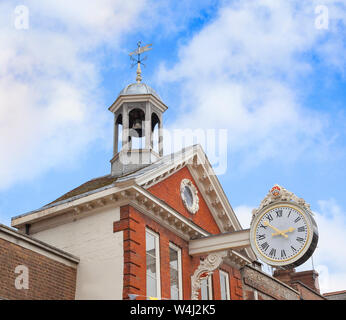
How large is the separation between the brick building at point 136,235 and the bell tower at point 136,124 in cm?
4

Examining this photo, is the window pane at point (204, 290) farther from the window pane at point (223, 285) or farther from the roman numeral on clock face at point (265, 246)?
the roman numeral on clock face at point (265, 246)

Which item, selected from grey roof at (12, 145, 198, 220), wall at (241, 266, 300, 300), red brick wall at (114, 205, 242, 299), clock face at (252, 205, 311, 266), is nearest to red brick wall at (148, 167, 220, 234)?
grey roof at (12, 145, 198, 220)

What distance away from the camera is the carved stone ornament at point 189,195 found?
21642 mm

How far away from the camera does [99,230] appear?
59.5ft

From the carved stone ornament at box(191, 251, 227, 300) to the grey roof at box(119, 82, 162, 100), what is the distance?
27.2 feet

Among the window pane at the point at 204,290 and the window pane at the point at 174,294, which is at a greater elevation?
the window pane at the point at 204,290

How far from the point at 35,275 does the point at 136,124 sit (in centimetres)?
1029

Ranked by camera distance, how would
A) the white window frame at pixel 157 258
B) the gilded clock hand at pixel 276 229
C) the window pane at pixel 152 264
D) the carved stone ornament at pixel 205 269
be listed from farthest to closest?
the carved stone ornament at pixel 205 269 → the white window frame at pixel 157 258 → the window pane at pixel 152 264 → the gilded clock hand at pixel 276 229

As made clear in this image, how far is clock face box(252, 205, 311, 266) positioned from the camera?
16609 mm

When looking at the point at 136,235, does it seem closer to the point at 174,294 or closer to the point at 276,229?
the point at 174,294

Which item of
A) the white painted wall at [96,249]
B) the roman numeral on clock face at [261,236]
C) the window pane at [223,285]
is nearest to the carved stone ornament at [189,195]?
the window pane at [223,285]
